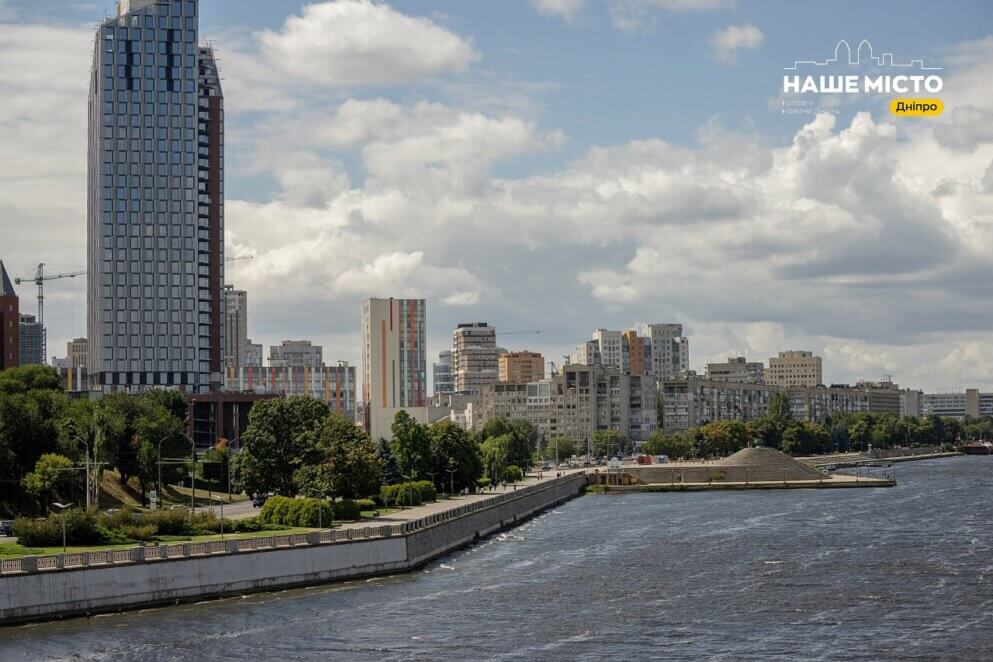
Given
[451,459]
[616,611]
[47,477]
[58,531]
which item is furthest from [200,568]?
[451,459]

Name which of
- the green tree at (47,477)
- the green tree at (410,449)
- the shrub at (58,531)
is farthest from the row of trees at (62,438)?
the green tree at (410,449)

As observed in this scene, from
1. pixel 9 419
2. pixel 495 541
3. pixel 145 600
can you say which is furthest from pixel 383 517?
pixel 145 600

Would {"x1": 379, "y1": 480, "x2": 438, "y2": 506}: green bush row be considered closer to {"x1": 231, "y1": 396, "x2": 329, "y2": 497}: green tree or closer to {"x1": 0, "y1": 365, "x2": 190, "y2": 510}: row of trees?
{"x1": 231, "y1": 396, "x2": 329, "y2": 497}: green tree

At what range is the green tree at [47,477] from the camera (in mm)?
115688

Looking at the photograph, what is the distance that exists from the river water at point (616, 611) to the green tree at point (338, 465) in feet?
39.7

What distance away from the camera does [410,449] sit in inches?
6476

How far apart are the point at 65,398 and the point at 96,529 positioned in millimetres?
47782

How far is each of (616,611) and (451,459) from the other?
84.4 meters

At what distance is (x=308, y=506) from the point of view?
11156cm

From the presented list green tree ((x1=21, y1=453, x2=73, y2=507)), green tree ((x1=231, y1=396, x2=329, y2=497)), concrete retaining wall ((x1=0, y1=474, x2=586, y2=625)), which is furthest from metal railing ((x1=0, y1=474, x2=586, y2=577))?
green tree ((x1=21, y1=453, x2=73, y2=507))

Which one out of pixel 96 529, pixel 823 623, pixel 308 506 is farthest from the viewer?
pixel 308 506

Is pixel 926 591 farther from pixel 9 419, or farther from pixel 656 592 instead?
pixel 9 419

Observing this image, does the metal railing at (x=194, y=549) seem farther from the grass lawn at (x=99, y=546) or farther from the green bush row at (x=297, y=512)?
the green bush row at (x=297, y=512)

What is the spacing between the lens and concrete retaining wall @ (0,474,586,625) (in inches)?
3167
